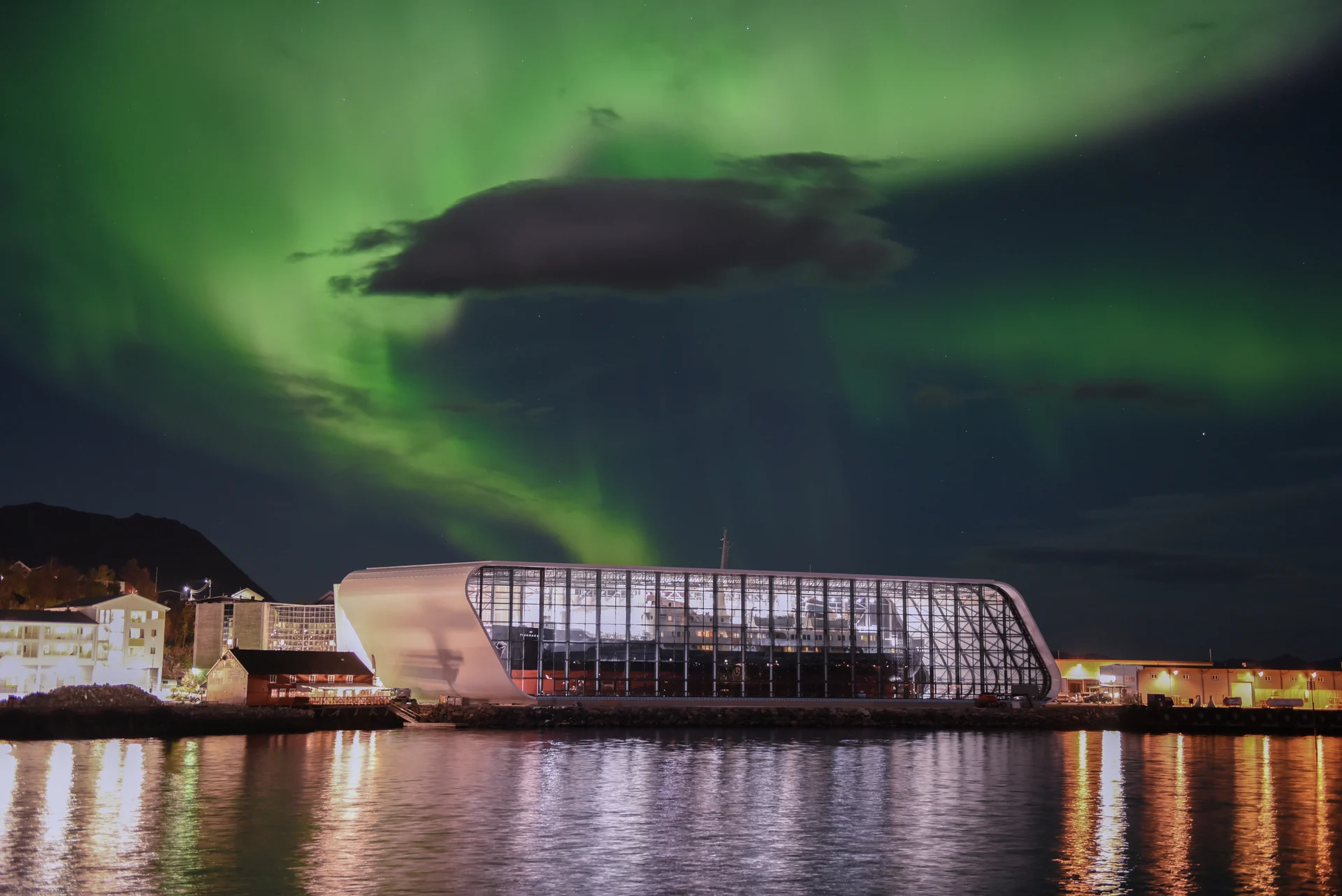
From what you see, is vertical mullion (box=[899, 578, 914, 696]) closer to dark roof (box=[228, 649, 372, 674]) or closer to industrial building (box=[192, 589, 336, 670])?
dark roof (box=[228, 649, 372, 674])

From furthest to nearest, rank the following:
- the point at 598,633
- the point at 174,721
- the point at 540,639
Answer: the point at 598,633 < the point at 540,639 < the point at 174,721

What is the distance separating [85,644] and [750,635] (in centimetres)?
5749

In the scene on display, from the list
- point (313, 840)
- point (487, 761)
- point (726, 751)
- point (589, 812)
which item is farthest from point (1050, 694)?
point (313, 840)

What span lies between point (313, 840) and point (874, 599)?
3086 inches

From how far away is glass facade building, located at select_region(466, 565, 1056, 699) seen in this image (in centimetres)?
10050

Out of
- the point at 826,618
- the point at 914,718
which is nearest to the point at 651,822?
the point at 914,718

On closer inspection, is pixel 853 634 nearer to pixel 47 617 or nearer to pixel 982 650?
pixel 982 650

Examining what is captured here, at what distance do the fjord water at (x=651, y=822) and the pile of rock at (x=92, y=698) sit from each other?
1949 centimetres

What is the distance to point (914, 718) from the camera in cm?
10244

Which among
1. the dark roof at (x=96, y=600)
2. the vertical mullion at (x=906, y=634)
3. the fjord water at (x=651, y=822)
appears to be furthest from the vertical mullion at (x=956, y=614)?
the dark roof at (x=96, y=600)

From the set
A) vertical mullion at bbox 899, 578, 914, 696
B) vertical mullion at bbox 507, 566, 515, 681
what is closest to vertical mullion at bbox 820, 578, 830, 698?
vertical mullion at bbox 899, 578, 914, 696

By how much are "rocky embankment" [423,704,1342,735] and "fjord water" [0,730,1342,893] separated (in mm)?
23070

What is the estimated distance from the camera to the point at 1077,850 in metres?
36.5

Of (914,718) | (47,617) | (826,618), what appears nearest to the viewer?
(914,718)
